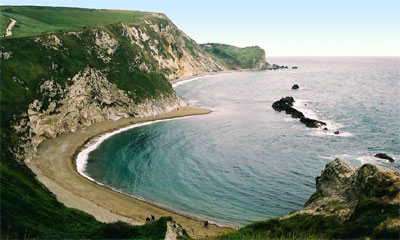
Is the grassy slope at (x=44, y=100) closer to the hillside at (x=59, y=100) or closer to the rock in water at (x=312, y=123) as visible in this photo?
the hillside at (x=59, y=100)

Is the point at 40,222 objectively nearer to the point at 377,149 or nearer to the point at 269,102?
the point at 377,149

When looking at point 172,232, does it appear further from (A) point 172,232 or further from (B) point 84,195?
(B) point 84,195

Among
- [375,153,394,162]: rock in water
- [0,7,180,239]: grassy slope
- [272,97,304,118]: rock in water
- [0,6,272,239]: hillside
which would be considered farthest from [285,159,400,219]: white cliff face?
[272,97,304,118]: rock in water

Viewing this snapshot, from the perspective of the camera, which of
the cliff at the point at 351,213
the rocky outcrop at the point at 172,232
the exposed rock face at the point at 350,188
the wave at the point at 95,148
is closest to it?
the cliff at the point at 351,213

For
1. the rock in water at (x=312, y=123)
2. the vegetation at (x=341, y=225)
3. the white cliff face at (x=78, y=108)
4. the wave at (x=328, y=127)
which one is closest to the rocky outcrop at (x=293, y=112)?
the rock in water at (x=312, y=123)

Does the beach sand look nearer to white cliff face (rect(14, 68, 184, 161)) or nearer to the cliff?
white cliff face (rect(14, 68, 184, 161))

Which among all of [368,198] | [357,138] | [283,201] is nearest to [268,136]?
[357,138]

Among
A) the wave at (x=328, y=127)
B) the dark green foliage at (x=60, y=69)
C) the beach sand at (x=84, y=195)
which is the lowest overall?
the beach sand at (x=84, y=195)
